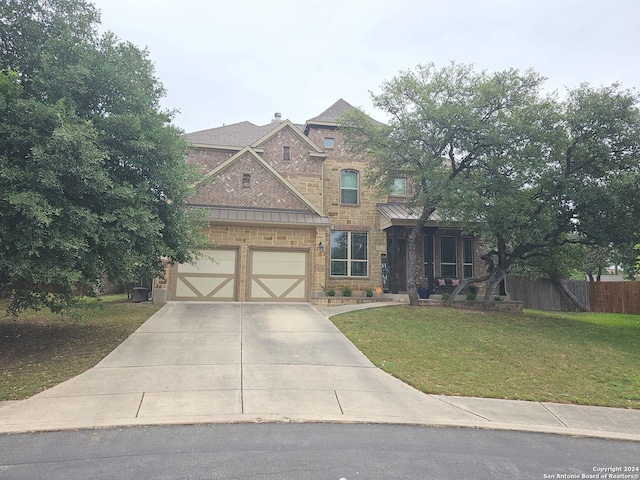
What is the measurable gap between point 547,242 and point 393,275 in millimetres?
6344

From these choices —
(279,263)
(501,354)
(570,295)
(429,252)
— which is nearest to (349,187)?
(429,252)

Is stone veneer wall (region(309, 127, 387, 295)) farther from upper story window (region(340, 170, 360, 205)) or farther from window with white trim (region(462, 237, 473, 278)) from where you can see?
window with white trim (region(462, 237, 473, 278))

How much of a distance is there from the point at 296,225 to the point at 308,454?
11516mm

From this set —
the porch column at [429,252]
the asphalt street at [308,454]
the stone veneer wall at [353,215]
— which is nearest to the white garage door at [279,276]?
the stone veneer wall at [353,215]

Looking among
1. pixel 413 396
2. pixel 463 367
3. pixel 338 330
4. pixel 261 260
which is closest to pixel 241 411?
pixel 413 396

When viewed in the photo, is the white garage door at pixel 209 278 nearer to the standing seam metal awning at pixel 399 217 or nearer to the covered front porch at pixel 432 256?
the standing seam metal awning at pixel 399 217

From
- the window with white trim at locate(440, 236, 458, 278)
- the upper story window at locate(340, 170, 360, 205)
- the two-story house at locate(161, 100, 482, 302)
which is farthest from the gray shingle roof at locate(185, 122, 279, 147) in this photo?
the window with white trim at locate(440, 236, 458, 278)

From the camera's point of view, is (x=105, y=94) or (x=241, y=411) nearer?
(x=241, y=411)

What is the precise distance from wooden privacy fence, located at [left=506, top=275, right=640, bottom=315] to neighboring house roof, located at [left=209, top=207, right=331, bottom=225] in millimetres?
13961

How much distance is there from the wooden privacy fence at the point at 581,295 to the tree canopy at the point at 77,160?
20.0 metres

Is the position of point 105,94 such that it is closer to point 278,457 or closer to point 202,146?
point 278,457

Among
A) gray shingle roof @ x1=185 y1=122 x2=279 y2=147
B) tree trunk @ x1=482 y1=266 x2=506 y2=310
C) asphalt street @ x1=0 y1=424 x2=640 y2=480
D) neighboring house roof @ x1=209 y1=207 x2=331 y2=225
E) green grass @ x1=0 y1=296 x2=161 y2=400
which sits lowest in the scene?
asphalt street @ x1=0 y1=424 x2=640 y2=480

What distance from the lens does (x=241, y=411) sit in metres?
5.72

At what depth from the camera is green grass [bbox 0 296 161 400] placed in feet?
22.1
